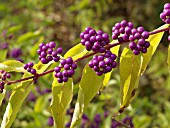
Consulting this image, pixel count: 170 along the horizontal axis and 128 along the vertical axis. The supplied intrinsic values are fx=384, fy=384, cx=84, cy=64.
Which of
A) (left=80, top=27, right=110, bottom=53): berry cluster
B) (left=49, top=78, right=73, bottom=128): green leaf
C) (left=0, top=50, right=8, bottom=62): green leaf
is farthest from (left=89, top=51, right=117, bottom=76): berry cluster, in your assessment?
(left=0, top=50, right=8, bottom=62): green leaf

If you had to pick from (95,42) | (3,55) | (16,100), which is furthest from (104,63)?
(3,55)

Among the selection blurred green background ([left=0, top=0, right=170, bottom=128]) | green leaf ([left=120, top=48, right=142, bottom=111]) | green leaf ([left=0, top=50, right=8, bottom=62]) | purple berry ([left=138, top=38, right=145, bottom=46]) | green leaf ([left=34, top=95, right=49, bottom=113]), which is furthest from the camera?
blurred green background ([left=0, top=0, right=170, bottom=128])

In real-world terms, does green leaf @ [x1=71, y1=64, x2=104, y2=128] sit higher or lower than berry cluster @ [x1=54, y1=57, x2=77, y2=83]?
lower

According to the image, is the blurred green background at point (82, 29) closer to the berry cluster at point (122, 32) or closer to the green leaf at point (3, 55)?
the green leaf at point (3, 55)

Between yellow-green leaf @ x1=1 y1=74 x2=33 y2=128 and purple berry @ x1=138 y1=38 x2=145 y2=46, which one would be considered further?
yellow-green leaf @ x1=1 y1=74 x2=33 y2=128

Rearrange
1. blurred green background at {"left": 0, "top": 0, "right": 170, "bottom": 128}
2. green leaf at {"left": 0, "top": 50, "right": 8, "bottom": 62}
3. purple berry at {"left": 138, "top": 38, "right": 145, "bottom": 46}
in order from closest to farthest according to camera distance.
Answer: purple berry at {"left": 138, "top": 38, "right": 145, "bottom": 46} → green leaf at {"left": 0, "top": 50, "right": 8, "bottom": 62} → blurred green background at {"left": 0, "top": 0, "right": 170, "bottom": 128}

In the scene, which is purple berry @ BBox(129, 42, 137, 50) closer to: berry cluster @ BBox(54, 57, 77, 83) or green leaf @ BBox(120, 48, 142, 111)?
green leaf @ BBox(120, 48, 142, 111)

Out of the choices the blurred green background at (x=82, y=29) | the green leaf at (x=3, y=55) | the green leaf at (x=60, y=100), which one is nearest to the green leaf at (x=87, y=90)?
the green leaf at (x=60, y=100)

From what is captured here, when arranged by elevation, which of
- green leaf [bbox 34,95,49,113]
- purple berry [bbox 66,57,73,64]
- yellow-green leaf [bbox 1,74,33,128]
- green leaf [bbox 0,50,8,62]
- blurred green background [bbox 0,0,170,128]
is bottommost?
blurred green background [bbox 0,0,170,128]
